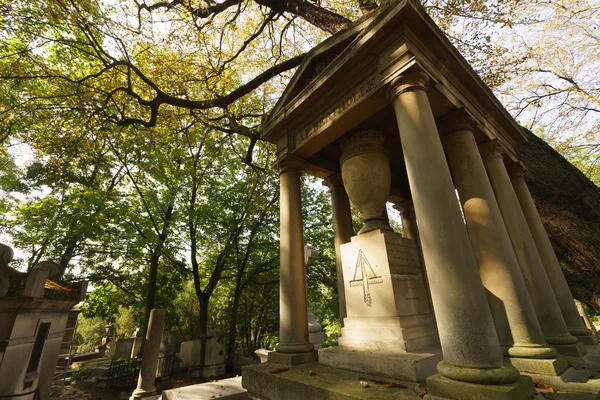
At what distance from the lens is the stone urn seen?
4277 mm

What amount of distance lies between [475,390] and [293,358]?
8.45 ft

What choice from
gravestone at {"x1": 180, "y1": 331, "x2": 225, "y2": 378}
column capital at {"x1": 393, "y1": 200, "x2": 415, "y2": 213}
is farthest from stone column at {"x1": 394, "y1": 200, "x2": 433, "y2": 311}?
gravestone at {"x1": 180, "y1": 331, "x2": 225, "y2": 378}

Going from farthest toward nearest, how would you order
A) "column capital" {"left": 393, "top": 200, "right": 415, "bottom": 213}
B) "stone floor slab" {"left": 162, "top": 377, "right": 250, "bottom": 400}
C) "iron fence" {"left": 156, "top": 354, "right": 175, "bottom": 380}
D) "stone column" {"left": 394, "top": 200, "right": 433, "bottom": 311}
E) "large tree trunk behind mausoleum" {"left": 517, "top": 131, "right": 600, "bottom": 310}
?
"iron fence" {"left": 156, "top": 354, "right": 175, "bottom": 380}
"column capital" {"left": 393, "top": 200, "right": 415, "bottom": 213}
"stone column" {"left": 394, "top": 200, "right": 433, "bottom": 311}
"stone floor slab" {"left": 162, "top": 377, "right": 250, "bottom": 400}
"large tree trunk behind mausoleum" {"left": 517, "top": 131, "right": 600, "bottom": 310}

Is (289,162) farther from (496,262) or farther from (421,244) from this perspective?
(496,262)

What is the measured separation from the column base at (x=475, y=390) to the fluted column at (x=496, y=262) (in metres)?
0.97

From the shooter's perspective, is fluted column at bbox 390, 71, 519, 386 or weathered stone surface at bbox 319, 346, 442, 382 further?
weathered stone surface at bbox 319, 346, 442, 382

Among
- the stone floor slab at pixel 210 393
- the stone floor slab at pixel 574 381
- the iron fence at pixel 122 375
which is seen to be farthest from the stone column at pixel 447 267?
the iron fence at pixel 122 375

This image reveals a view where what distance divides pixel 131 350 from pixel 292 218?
1712cm

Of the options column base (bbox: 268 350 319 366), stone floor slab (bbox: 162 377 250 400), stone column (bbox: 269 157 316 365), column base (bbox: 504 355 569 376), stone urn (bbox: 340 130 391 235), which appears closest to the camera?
column base (bbox: 504 355 569 376)

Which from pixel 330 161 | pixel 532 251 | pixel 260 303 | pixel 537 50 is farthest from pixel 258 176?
pixel 537 50

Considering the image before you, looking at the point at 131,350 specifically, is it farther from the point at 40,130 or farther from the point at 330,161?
the point at 330,161

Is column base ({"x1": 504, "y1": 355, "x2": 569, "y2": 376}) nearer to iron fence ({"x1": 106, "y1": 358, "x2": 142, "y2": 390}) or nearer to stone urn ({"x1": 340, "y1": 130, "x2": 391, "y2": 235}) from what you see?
stone urn ({"x1": 340, "y1": 130, "x2": 391, "y2": 235})

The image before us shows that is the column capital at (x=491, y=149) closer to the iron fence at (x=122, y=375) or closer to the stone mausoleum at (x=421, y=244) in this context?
the stone mausoleum at (x=421, y=244)

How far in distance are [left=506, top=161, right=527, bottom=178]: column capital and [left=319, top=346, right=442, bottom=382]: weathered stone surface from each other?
4.43m
